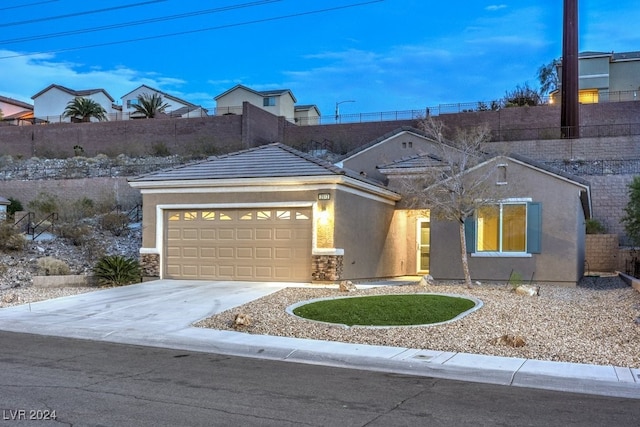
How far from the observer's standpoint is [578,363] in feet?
29.8

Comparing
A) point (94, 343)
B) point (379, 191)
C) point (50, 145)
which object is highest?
point (50, 145)

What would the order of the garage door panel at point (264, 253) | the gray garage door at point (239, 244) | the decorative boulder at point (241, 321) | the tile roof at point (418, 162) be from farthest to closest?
the tile roof at point (418, 162)
the garage door panel at point (264, 253)
the gray garage door at point (239, 244)
the decorative boulder at point (241, 321)

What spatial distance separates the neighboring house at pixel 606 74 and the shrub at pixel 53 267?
41492mm

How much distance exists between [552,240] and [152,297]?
11686 millimetres

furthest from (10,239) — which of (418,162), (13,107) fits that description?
(13,107)

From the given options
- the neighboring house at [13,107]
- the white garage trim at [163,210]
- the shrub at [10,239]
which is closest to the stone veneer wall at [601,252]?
the white garage trim at [163,210]

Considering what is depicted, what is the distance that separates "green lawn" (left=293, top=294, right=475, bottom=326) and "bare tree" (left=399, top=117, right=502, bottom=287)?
3104mm

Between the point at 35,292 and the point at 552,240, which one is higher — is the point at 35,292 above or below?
below

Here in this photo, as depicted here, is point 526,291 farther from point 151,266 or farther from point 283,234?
point 151,266

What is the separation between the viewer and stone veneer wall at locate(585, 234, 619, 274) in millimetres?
27062

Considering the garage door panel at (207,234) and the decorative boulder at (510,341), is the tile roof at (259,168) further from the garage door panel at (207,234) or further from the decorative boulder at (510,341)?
the decorative boulder at (510,341)

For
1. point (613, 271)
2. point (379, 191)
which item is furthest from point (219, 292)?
point (613, 271)

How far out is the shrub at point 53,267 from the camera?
20.2 m

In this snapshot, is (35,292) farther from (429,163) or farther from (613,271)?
(613,271)
